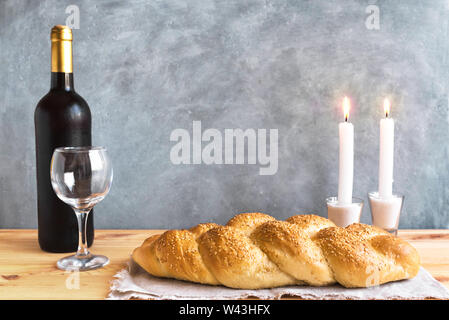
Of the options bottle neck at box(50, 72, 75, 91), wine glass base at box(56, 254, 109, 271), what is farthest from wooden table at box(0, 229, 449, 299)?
bottle neck at box(50, 72, 75, 91)

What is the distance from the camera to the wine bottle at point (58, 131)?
2.98ft

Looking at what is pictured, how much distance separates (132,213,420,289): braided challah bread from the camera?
2.41 ft

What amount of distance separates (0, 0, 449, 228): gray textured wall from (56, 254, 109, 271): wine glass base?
0.34m

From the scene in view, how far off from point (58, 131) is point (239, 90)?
1.54 ft

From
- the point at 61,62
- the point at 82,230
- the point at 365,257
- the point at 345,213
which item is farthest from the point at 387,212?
the point at 61,62

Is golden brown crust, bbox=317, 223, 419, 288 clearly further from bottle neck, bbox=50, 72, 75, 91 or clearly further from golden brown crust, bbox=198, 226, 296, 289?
bottle neck, bbox=50, 72, 75, 91

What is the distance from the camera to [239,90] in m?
1.19

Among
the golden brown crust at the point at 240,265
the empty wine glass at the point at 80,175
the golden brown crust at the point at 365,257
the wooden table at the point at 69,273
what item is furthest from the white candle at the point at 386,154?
the empty wine glass at the point at 80,175

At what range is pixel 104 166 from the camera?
825mm

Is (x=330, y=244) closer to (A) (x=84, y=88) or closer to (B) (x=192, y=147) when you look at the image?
(B) (x=192, y=147)
